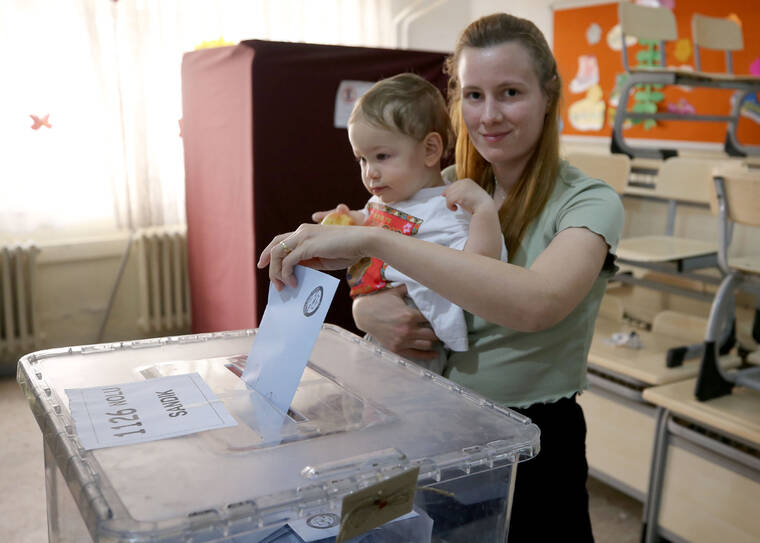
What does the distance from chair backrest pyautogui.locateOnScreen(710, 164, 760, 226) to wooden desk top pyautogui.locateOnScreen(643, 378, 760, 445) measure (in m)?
0.51

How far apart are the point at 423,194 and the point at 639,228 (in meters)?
2.39

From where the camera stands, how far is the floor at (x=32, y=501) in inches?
88.9

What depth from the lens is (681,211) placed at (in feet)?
10.3

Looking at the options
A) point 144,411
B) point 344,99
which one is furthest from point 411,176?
point 344,99

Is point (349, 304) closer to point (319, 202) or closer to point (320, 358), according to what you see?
point (319, 202)

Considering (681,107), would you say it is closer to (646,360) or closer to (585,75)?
(585,75)

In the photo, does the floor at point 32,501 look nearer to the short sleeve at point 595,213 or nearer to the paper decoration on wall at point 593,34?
the short sleeve at point 595,213

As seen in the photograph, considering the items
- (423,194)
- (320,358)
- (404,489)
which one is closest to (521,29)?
(423,194)

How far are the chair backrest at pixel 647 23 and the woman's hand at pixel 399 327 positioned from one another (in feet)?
7.99

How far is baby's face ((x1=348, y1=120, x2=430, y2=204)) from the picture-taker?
1172 mm

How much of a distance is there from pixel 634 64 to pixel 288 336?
3.39m

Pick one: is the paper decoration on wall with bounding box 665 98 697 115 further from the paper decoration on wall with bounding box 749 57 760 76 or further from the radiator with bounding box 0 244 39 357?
the radiator with bounding box 0 244 39 357

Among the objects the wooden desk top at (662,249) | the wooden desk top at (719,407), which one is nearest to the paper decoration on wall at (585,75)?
the wooden desk top at (662,249)

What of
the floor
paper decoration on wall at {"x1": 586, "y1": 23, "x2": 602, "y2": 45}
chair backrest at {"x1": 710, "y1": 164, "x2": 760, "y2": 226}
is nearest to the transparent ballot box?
chair backrest at {"x1": 710, "y1": 164, "x2": 760, "y2": 226}
